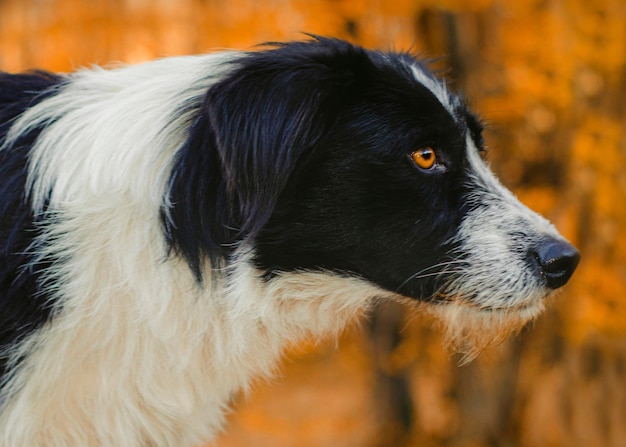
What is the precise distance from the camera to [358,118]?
2.37 meters

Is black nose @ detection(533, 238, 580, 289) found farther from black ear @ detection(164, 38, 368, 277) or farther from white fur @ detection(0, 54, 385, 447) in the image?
black ear @ detection(164, 38, 368, 277)

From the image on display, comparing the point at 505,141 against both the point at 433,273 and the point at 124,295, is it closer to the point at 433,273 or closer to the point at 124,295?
the point at 433,273

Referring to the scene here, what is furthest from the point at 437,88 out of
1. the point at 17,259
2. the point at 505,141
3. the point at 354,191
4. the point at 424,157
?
the point at 505,141

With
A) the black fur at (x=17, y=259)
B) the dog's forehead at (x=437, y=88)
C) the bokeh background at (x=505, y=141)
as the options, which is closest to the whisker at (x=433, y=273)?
the dog's forehead at (x=437, y=88)

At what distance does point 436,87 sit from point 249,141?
0.77 meters

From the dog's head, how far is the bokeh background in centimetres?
122

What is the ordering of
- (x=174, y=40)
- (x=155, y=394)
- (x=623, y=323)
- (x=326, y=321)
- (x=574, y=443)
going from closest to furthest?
(x=155, y=394), (x=326, y=321), (x=623, y=323), (x=574, y=443), (x=174, y=40)

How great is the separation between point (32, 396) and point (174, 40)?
351cm

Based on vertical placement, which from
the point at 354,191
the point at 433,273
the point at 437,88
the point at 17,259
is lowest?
the point at 433,273

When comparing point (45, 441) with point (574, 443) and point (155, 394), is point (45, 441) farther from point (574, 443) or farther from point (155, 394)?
point (574, 443)

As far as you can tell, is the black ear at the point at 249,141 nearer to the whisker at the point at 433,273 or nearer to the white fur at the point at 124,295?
the white fur at the point at 124,295

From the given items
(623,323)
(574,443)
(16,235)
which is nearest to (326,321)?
(16,235)

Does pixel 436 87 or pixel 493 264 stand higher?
pixel 436 87

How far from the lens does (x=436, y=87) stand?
262cm
